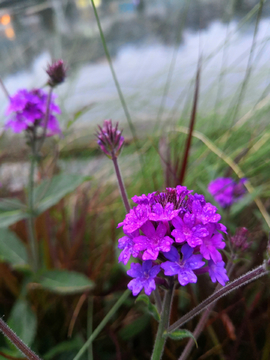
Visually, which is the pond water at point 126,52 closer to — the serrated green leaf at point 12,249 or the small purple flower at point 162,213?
the serrated green leaf at point 12,249

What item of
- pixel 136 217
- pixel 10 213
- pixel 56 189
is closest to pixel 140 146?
pixel 56 189

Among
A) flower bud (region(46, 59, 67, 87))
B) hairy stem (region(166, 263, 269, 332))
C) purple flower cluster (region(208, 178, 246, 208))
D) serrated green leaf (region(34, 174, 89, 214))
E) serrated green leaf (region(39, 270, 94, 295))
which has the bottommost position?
hairy stem (region(166, 263, 269, 332))

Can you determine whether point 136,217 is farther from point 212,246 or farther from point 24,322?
point 24,322

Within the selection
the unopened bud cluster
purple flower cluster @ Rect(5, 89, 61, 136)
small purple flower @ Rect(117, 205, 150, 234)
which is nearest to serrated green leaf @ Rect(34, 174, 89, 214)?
purple flower cluster @ Rect(5, 89, 61, 136)

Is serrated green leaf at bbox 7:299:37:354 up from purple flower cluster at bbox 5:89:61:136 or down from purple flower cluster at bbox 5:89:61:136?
down

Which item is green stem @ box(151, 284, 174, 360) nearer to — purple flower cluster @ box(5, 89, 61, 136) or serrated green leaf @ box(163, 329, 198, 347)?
serrated green leaf @ box(163, 329, 198, 347)

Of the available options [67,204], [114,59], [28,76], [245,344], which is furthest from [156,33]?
[245,344]
